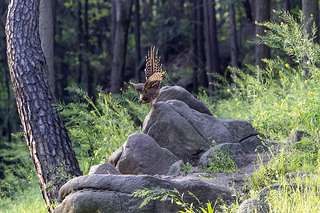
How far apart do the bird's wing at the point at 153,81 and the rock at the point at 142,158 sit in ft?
3.49

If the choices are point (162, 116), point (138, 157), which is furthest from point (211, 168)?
point (162, 116)

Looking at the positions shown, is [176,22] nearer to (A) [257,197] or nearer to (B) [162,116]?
(B) [162,116]

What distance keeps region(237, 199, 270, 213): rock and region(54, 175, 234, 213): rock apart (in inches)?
27.3

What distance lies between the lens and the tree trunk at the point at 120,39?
1708 centimetres

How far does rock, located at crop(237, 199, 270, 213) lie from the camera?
4540mm

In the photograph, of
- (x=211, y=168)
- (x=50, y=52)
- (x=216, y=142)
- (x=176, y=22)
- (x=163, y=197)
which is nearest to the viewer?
(x=163, y=197)

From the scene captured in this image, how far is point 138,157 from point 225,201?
193 cm

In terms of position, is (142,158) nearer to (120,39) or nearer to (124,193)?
(124,193)

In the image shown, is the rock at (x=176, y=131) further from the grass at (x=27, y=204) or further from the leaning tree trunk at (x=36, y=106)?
the grass at (x=27, y=204)

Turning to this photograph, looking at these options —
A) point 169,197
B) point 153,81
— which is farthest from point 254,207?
point 153,81

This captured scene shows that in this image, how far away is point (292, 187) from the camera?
5.05 metres

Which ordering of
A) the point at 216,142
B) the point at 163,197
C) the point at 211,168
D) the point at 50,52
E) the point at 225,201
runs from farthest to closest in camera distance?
the point at 50,52 → the point at 216,142 → the point at 211,168 → the point at 225,201 → the point at 163,197

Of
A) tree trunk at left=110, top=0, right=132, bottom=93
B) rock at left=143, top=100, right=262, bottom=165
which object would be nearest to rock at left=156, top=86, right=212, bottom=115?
rock at left=143, top=100, right=262, bottom=165

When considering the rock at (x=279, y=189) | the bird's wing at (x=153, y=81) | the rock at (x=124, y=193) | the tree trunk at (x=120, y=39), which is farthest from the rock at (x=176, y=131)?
the tree trunk at (x=120, y=39)
